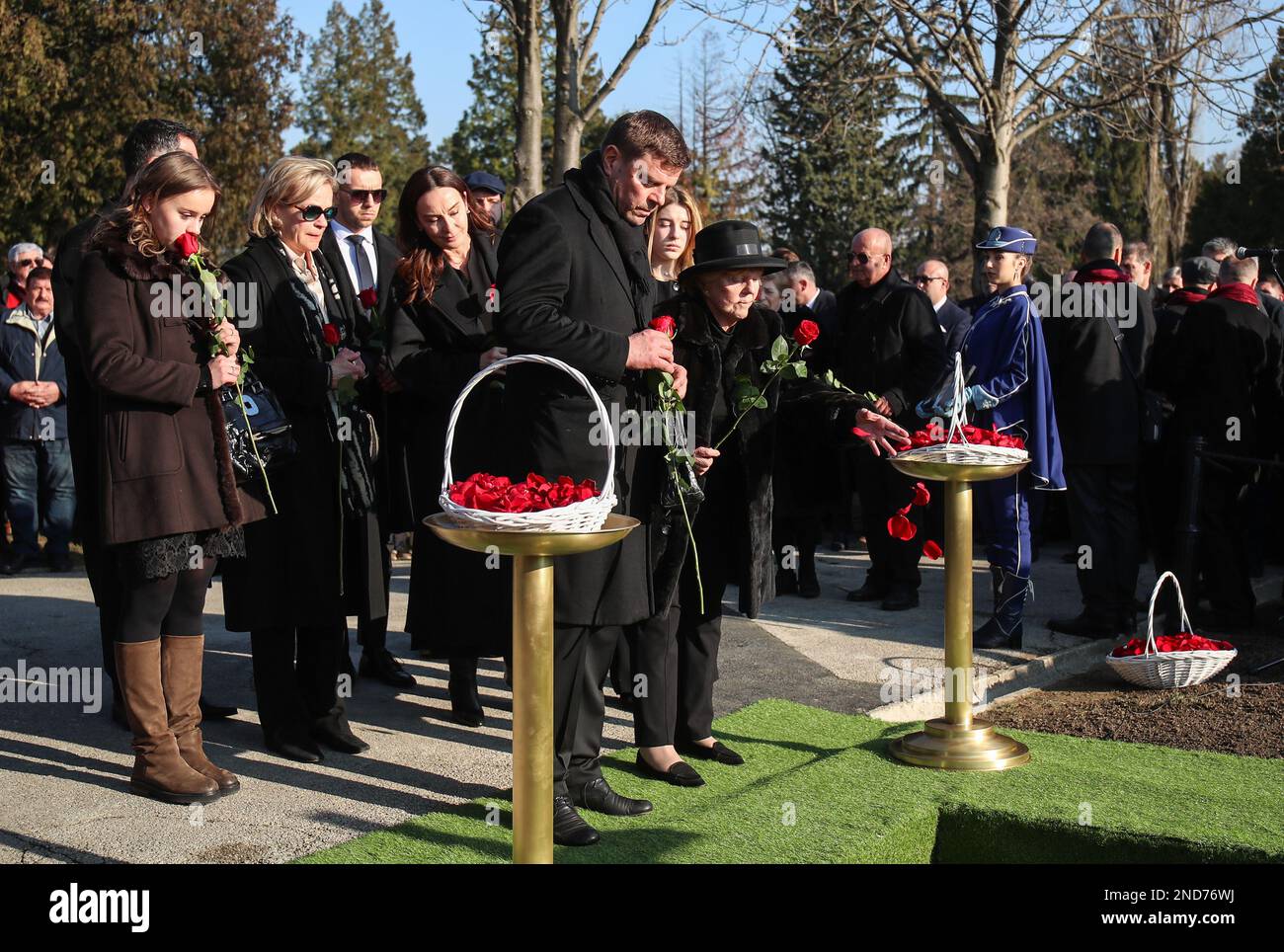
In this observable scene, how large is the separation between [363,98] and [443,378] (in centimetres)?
5499

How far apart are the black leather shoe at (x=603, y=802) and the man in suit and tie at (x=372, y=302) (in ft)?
5.04

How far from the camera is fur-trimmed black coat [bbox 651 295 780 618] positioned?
4.92 m

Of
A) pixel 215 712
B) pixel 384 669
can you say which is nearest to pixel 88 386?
pixel 215 712

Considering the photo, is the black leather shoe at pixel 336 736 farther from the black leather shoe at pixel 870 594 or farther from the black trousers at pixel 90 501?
the black leather shoe at pixel 870 594

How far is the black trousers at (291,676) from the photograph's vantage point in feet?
17.9

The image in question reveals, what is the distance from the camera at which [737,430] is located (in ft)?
17.1

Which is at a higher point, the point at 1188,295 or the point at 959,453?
the point at 1188,295

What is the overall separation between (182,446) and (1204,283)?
295 inches

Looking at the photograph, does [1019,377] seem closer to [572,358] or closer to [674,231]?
[674,231]

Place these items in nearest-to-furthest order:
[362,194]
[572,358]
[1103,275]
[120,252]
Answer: [572,358] < [120,252] < [362,194] < [1103,275]

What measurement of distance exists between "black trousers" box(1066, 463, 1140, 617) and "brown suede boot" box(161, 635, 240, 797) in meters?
5.12
